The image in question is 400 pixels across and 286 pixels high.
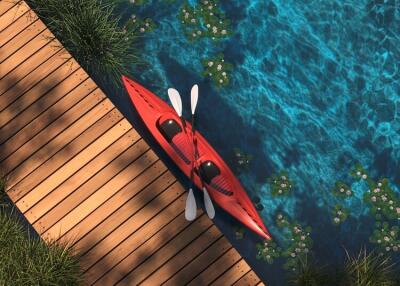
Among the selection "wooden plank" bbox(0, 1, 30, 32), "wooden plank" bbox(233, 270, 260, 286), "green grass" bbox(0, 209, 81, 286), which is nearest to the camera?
"green grass" bbox(0, 209, 81, 286)

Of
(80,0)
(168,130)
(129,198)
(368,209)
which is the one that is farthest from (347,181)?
(80,0)

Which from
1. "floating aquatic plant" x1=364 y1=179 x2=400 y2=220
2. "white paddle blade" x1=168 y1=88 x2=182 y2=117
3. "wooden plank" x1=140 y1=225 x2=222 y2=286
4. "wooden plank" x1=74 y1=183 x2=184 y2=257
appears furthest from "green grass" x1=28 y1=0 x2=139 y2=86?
"floating aquatic plant" x1=364 y1=179 x2=400 y2=220

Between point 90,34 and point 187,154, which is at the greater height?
point 90,34

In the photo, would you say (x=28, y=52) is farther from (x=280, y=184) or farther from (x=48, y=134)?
(x=280, y=184)

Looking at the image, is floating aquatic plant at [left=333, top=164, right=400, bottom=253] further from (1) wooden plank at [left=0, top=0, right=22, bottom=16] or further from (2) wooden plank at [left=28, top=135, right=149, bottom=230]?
(1) wooden plank at [left=0, top=0, right=22, bottom=16]

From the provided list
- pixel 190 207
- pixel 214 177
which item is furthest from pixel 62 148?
pixel 214 177

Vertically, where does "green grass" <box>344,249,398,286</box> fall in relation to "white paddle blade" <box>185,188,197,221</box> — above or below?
below
